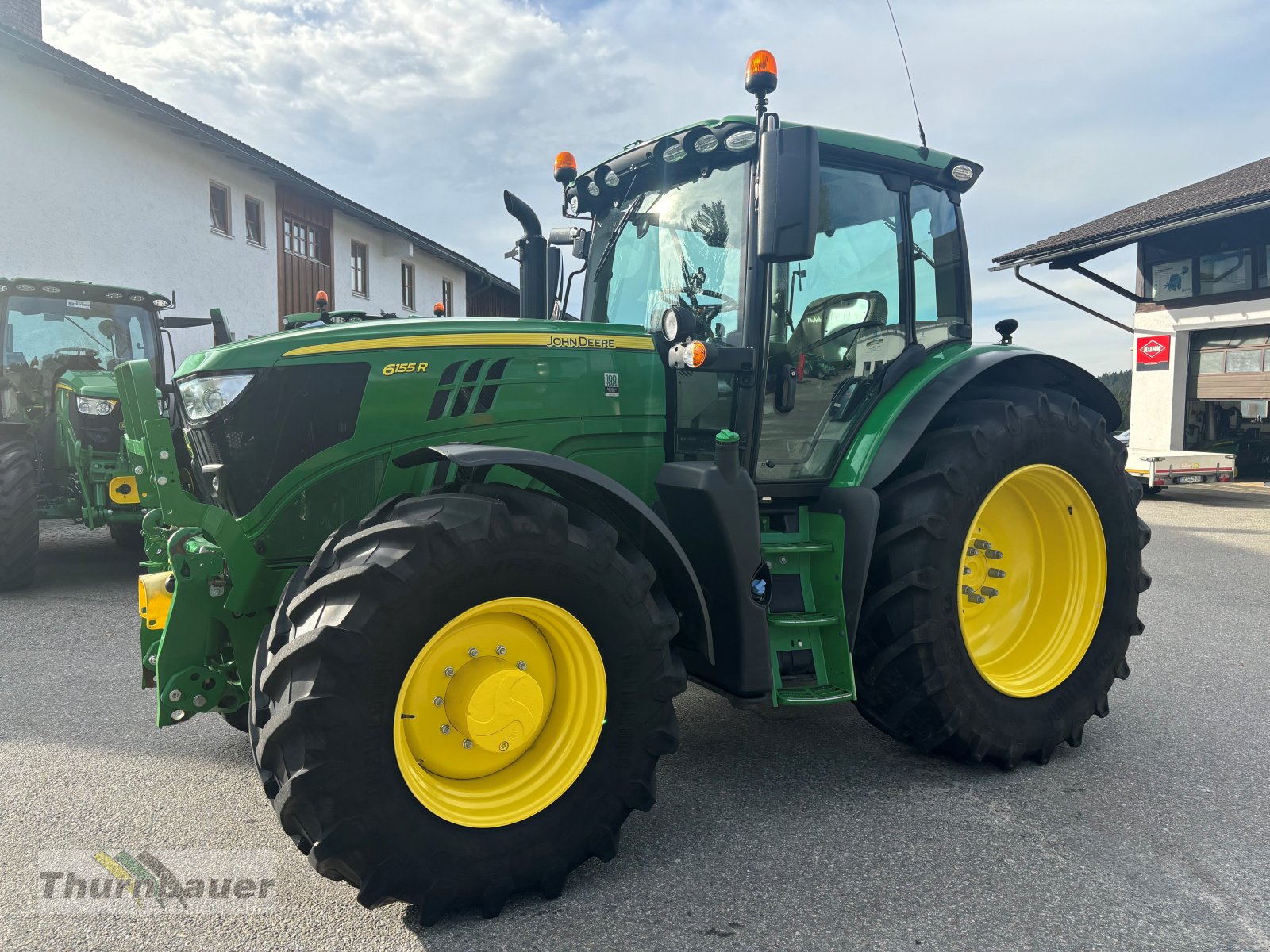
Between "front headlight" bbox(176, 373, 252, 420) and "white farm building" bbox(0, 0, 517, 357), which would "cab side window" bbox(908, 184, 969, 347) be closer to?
"front headlight" bbox(176, 373, 252, 420)

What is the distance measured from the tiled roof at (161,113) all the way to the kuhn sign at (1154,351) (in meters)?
15.2

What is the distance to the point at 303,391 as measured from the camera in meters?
2.69

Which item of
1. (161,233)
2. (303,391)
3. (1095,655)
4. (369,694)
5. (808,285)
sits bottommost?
(1095,655)

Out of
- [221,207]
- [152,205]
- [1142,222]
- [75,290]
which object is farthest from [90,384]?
[1142,222]

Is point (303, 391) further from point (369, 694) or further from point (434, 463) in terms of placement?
point (369, 694)

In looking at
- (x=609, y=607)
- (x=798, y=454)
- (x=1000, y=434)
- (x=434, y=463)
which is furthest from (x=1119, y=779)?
(x=434, y=463)

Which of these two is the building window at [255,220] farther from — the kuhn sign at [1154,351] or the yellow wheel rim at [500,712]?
the kuhn sign at [1154,351]

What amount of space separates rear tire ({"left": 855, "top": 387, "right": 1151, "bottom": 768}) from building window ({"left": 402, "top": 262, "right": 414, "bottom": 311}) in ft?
60.3

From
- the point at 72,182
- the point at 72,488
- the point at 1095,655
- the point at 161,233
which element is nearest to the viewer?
the point at 1095,655

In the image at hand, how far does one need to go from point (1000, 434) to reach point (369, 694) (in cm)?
242

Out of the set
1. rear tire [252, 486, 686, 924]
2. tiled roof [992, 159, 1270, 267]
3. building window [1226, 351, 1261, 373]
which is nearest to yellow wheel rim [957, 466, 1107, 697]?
rear tire [252, 486, 686, 924]

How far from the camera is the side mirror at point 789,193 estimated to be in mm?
2588

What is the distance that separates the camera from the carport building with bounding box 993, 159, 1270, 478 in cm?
1528

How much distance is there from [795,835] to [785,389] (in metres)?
1.53
